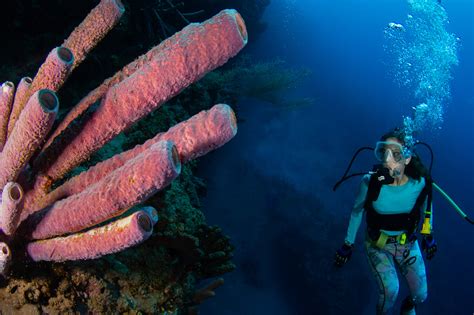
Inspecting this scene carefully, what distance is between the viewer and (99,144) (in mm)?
1498

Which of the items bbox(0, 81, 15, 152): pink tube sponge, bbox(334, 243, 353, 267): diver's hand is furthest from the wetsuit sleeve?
bbox(0, 81, 15, 152): pink tube sponge

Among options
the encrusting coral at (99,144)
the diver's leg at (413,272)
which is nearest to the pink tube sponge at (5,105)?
the encrusting coral at (99,144)

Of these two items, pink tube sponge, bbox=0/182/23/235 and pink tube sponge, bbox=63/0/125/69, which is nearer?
pink tube sponge, bbox=0/182/23/235

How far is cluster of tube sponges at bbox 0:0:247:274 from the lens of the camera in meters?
1.13

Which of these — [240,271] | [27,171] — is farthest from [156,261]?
[240,271]

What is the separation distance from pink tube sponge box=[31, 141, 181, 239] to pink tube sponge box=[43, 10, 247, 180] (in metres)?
0.23

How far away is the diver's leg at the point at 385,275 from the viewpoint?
484 cm

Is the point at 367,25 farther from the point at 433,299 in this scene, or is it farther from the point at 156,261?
the point at 156,261

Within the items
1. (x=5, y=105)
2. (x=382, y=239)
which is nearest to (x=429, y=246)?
(x=382, y=239)

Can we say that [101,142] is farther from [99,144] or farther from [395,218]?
[395,218]

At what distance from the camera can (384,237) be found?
495cm

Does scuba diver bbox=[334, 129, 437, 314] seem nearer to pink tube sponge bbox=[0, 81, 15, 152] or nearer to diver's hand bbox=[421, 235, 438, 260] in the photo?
diver's hand bbox=[421, 235, 438, 260]

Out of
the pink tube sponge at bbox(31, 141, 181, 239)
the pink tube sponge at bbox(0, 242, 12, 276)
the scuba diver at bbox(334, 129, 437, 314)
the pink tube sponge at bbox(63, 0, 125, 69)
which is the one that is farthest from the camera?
the scuba diver at bbox(334, 129, 437, 314)

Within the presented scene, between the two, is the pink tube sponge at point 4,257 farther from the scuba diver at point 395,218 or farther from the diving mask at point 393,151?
the diving mask at point 393,151
